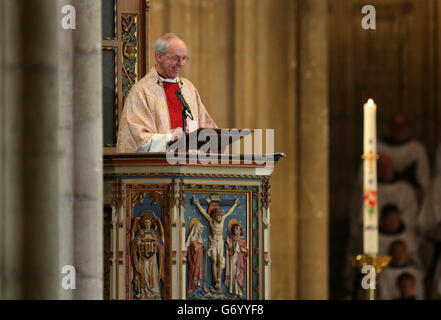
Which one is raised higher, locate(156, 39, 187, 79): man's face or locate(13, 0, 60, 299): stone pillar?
locate(156, 39, 187, 79): man's face

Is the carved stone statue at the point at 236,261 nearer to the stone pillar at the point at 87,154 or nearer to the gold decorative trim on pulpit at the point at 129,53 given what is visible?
the stone pillar at the point at 87,154

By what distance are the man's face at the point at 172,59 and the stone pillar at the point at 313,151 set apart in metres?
4.68

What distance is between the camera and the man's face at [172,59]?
8.81 m

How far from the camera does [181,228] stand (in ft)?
26.5

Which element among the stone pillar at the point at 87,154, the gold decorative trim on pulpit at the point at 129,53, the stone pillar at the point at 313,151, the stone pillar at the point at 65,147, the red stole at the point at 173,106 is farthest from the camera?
the stone pillar at the point at 313,151

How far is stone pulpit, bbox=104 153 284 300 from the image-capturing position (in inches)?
320

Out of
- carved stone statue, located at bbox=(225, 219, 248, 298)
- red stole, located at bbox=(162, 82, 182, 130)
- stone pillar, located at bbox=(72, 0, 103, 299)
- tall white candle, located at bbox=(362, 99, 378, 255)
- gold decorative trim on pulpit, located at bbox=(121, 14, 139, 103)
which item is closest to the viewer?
stone pillar, located at bbox=(72, 0, 103, 299)

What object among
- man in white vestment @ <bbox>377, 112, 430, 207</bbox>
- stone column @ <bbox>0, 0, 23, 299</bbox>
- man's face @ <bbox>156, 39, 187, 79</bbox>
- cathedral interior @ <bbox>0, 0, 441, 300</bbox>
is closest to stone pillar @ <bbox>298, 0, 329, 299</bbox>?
cathedral interior @ <bbox>0, 0, 441, 300</bbox>

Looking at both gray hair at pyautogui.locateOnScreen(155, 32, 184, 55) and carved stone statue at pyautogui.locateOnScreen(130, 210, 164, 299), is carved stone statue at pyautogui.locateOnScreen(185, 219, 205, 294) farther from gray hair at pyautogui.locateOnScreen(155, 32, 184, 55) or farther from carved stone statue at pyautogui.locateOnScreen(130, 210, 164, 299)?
gray hair at pyautogui.locateOnScreen(155, 32, 184, 55)

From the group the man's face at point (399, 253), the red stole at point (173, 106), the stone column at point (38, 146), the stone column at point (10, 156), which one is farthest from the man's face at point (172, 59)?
the man's face at point (399, 253)

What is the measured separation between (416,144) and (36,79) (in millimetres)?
7945

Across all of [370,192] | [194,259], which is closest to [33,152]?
[194,259]

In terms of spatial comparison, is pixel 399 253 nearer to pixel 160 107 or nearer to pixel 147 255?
Answer: pixel 160 107

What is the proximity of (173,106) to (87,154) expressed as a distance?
2.14 metres
